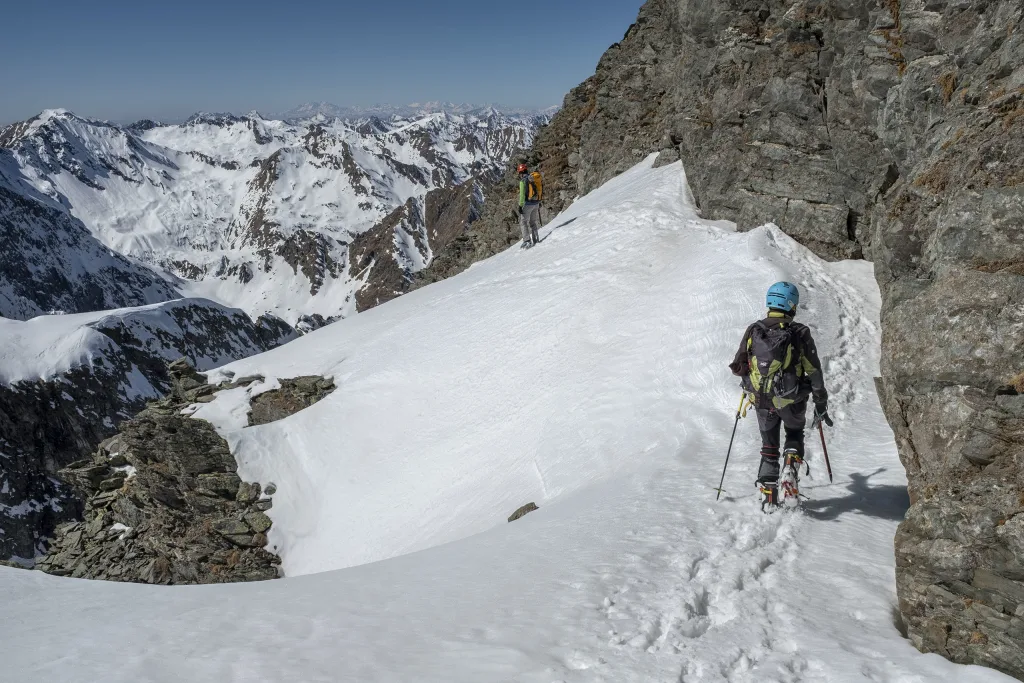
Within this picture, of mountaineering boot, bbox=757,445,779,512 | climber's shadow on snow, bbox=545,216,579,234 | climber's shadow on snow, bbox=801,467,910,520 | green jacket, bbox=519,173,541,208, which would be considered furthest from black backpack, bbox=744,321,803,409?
climber's shadow on snow, bbox=545,216,579,234

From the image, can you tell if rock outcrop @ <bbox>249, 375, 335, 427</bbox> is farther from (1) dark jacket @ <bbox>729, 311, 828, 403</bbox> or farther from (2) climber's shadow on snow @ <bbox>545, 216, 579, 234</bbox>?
(1) dark jacket @ <bbox>729, 311, 828, 403</bbox>

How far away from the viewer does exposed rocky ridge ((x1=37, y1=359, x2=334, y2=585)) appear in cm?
2086

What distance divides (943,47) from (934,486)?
1248 cm

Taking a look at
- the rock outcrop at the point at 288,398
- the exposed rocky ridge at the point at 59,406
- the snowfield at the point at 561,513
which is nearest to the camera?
the snowfield at the point at 561,513

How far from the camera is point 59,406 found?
6186 inches

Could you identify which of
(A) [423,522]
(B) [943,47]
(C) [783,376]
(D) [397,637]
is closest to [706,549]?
(C) [783,376]

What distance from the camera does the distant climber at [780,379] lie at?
25.9 ft

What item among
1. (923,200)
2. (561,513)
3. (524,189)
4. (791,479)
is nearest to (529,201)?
(524,189)

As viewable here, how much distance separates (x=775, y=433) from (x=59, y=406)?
7603 inches

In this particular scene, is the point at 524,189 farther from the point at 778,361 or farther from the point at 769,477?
the point at 769,477

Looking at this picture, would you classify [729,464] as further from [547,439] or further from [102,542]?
[102,542]

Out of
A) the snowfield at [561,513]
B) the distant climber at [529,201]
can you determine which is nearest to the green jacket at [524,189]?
the distant climber at [529,201]

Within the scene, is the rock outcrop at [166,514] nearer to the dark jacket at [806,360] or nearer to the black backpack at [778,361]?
the black backpack at [778,361]

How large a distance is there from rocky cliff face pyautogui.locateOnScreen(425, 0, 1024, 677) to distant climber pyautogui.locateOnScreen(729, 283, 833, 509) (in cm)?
92
